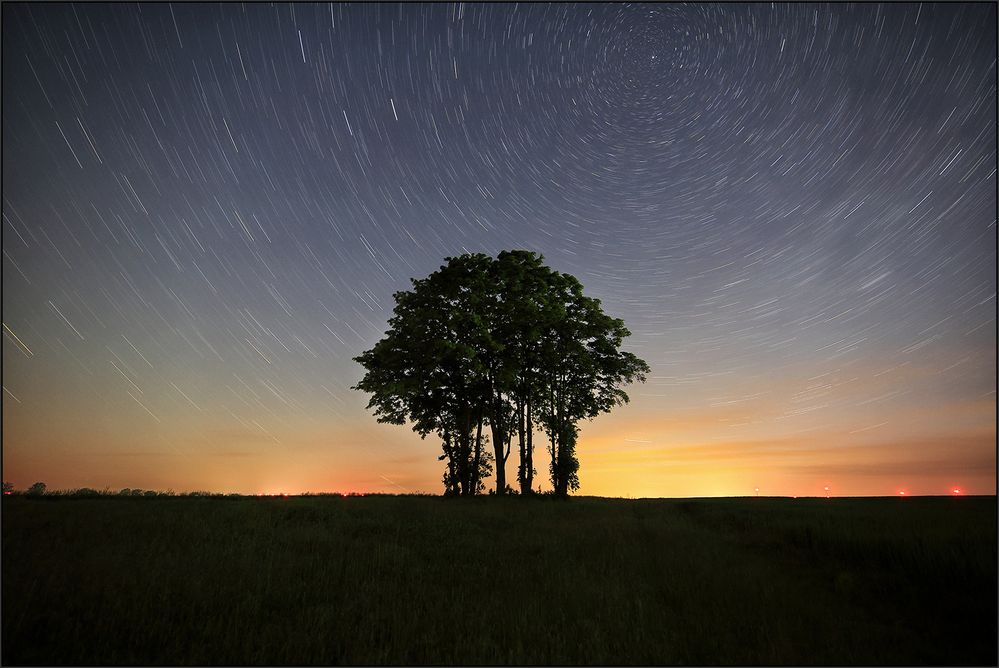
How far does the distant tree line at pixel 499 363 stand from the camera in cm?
2692

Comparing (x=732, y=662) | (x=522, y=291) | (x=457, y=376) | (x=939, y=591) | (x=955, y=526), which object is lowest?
(x=732, y=662)

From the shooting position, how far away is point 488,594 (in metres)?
8.85

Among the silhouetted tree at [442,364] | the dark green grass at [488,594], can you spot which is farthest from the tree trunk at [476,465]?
the dark green grass at [488,594]

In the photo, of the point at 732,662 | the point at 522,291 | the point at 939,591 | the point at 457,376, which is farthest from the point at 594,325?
the point at 732,662

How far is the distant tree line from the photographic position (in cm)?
2692

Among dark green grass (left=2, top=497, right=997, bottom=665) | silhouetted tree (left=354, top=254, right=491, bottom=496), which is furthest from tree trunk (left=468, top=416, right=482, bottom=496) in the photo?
dark green grass (left=2, top=497, right=997, bottom=665)

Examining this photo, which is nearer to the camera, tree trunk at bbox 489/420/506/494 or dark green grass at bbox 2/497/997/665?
dark green grass at bbox 2/497/997/665

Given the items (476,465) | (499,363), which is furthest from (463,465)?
(499,363)

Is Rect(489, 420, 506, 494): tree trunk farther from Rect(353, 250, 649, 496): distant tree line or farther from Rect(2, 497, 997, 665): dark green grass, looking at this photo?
Rect(2, 497, 997, 665): dark green grass

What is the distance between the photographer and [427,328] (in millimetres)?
27094

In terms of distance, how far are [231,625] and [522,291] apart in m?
23.6

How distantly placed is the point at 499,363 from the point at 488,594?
19.6 metres

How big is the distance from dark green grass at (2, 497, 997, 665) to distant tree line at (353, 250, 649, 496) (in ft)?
42.9

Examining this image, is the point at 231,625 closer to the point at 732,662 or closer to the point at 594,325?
the point at 732,662
